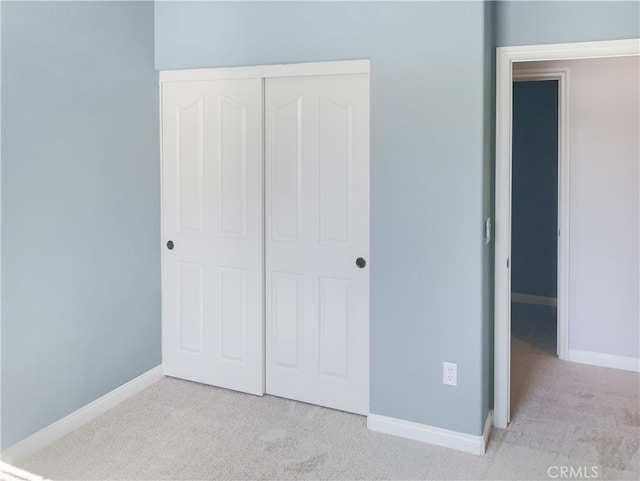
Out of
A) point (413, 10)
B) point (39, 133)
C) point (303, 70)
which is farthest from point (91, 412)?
point (413, 10)

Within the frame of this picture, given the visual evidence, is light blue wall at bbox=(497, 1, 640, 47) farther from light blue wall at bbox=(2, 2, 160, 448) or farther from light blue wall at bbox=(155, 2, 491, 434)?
light blue wall at bbox=(2, 2, 160, 448)

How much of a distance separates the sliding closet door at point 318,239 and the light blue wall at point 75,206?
0.79 m

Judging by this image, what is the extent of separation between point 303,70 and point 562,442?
2318 millimetres

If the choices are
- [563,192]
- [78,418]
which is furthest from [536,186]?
[78,418]

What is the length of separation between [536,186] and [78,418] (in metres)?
4.59

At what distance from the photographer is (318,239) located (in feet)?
10.0

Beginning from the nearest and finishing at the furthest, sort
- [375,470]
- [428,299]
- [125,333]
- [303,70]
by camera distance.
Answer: [375,470]
[428,299]
[303,70]
[125,333]

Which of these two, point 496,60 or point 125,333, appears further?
point 125,333

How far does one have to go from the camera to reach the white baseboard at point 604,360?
3.75m

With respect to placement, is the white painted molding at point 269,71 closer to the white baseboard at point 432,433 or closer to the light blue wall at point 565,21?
the light blue wall at point 565,21

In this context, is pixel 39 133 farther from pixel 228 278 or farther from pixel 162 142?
pixel 228 278

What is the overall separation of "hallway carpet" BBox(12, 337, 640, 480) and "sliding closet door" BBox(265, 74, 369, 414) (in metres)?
0.22

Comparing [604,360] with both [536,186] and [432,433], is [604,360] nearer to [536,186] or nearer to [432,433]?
[432,433]

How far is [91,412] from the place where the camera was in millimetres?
2996
